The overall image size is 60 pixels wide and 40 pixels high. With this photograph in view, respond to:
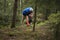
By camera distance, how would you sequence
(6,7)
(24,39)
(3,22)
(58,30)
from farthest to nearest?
(6,7), (3,22), (24,39), (58,30)

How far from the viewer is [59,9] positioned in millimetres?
6852

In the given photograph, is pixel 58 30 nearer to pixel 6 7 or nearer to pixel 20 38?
pixel 20 38

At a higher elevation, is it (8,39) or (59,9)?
(59,9)

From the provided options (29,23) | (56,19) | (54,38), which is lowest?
(29,23)

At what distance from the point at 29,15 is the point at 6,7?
4.75 metres

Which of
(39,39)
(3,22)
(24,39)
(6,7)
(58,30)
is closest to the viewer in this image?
(58,30)

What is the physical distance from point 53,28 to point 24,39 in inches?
95.3

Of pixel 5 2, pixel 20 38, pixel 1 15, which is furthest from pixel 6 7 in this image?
pixel 20 38

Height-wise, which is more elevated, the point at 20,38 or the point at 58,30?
the point at 58,30

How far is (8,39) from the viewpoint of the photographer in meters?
8.98

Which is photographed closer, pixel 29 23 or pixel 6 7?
pixel 29 23

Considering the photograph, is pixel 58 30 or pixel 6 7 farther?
pixel 6 7

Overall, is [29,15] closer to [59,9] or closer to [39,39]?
[39,39]

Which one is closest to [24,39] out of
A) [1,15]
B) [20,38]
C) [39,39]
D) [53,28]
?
[20,38]
